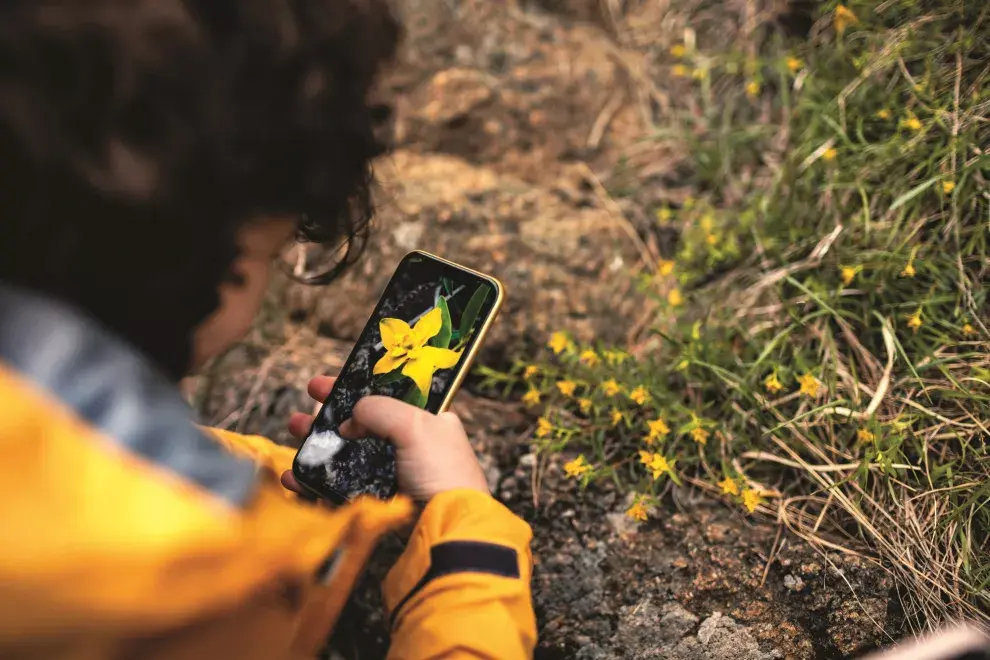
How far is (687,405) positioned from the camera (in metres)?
1.50

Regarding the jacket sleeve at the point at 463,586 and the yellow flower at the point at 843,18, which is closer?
the jacket sleeve at the point at 463,586

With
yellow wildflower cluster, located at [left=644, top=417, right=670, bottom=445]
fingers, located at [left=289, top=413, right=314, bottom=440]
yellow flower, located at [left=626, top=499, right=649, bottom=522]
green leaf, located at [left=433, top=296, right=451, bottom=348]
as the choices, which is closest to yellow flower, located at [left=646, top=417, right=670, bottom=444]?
yellow wildflower cluster, located at [left=644, top=417, right=670, bottom=445]

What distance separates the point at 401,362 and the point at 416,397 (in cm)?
8

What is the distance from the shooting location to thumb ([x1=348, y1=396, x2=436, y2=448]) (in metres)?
1.09

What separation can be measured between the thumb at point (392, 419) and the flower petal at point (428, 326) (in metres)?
0.15

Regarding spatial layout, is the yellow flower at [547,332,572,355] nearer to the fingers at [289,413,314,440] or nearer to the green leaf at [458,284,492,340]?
the green leaf at [458,284,492,340]

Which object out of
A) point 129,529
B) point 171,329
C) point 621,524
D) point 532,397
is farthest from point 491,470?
point 129,529

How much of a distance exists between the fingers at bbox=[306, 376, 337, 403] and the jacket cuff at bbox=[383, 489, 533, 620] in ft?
1.34

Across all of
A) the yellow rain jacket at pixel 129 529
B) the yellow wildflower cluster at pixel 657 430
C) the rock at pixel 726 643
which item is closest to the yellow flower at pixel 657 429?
the yellow wildflower cluster at pixel 657 430

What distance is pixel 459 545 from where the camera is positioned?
3.19 feet

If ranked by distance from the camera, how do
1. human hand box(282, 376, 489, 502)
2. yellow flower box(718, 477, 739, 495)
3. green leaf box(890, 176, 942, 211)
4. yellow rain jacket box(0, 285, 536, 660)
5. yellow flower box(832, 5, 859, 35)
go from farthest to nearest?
1. yellow flower box(832, 5, 859, 35)
2. green leaf box(890, 176, 942, 211)
3. yellow flower box(718, 477, 739, 495)
4. human hand box(282, 376, 489, 502)
5. yellow rain jacket box(0, 285, 536, 660)

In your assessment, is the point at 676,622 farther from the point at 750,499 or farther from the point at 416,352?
the point at 416,352

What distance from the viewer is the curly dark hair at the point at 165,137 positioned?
68 cm

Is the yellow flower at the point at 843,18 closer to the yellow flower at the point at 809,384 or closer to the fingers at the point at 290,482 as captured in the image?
the yellow flower at the point at 809,384
